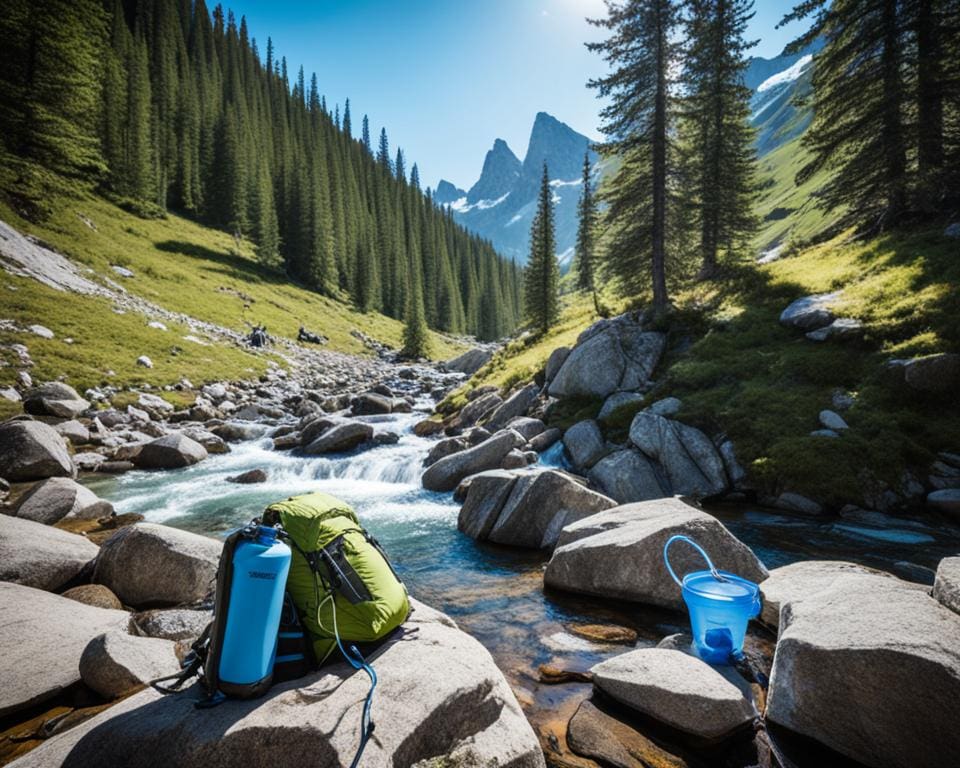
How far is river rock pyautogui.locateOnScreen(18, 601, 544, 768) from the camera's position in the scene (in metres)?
3.18

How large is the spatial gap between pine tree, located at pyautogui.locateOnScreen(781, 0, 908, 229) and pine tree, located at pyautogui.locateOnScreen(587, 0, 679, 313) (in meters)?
5.83

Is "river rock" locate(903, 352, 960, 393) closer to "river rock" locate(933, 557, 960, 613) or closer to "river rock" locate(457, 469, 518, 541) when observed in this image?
"river rock" locate(933, 557, 960, 613)

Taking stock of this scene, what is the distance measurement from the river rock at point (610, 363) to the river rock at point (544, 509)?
778 cm

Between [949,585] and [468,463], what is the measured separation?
11.7 m

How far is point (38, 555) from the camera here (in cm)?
674

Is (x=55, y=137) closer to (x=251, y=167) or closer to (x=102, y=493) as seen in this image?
(x=102, y=493)

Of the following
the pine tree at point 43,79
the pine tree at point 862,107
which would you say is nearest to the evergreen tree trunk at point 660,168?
the pine tree at point 862,107

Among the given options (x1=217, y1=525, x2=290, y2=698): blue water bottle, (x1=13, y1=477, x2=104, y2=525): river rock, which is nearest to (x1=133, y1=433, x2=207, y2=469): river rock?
(x1=13, y1=477, x2=104, y2=525): river rock

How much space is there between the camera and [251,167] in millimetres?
75125


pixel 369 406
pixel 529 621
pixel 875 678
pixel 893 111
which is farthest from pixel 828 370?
pixel 369 406

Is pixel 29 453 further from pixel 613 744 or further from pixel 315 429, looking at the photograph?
pixel 613 744

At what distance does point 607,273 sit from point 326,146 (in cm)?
11269

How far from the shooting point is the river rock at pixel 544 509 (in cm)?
984

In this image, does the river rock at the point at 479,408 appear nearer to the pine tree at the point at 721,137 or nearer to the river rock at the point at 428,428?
the river rock at the point at 428,428
